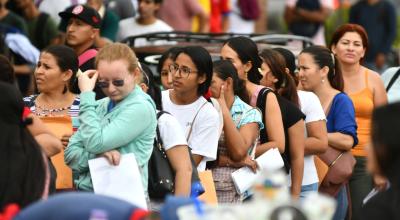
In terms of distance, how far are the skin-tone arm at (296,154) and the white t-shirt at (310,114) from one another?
245mm

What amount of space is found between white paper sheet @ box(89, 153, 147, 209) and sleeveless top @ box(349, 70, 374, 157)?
138 inches

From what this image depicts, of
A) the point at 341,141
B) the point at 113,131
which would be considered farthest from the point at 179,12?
the point at 113,131

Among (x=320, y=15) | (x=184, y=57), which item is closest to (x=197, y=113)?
(x=184, y=57)

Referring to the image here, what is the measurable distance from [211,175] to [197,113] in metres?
0.45

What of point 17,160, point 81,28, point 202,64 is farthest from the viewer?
point 81,28

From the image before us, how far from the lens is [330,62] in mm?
11414

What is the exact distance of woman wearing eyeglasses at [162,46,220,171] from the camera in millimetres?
9594

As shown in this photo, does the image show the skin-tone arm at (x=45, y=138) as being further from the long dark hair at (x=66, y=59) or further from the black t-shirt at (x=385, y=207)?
the black t-shirt at (x=385, y=207)

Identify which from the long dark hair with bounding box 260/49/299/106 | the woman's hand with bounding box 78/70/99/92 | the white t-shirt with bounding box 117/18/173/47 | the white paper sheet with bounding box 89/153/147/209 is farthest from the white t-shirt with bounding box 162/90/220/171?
A: the white t-shirt with bounding box 117/18/173/47

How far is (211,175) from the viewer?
9.50 metres

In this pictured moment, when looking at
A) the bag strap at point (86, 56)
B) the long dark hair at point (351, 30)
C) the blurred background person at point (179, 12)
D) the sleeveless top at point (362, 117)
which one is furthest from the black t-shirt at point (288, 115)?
the blurred background person at point (179, 12)

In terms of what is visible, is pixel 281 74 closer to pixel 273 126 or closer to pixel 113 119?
pixel 273 126

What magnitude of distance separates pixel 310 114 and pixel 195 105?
4.79 feet

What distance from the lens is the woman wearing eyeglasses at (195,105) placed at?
9594mm
